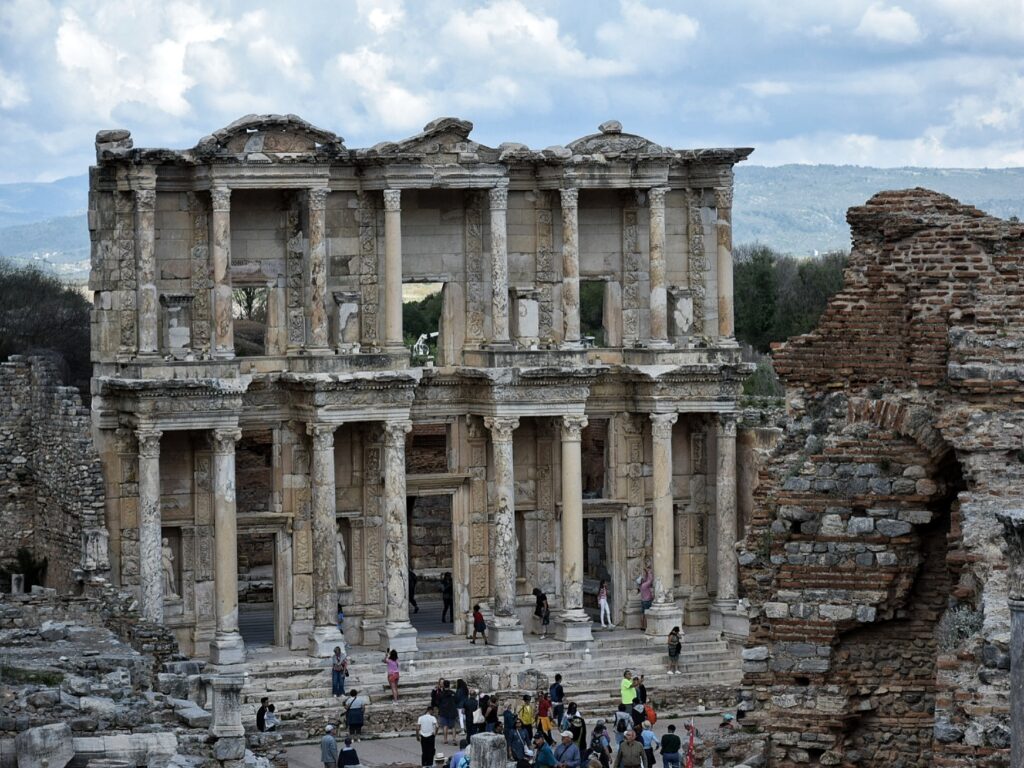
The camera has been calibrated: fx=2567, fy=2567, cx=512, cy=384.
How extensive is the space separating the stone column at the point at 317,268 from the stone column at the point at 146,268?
2.68m

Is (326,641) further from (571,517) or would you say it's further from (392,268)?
(392,268)

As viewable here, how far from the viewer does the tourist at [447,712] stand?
39.6m

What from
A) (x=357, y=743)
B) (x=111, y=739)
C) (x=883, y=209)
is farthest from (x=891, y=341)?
(x=357, y=743)

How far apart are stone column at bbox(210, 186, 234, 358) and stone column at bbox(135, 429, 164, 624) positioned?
6.46 feet

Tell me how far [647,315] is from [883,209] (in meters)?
27.2

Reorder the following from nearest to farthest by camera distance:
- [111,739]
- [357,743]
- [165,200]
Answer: [111,739] → [357,743] → [165,200]

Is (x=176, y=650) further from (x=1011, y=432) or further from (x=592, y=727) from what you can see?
(x=1011, y=432)

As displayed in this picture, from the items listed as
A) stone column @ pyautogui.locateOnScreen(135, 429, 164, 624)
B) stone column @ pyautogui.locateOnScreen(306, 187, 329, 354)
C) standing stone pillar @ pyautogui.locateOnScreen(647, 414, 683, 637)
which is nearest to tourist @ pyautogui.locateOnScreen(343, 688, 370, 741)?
stone column @ pyautogui.locateOnScreen(135, 429, 164, 624)

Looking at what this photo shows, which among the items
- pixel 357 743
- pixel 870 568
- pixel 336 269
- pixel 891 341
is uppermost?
pixel 336 269

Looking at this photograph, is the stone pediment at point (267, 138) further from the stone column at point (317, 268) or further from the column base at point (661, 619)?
the column base at point (661, 619)

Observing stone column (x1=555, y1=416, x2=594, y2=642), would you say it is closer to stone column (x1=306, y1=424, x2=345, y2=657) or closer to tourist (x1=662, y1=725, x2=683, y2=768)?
stone column (x1=306, y1=424, x2=345, y2=657)

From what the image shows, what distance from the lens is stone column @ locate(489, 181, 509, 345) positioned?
147 ft

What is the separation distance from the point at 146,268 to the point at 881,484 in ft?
82.5

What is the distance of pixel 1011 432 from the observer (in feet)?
59.8
